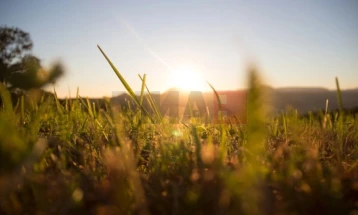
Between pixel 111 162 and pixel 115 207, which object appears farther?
pixel 111 162

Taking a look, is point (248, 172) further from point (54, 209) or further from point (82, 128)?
point (82, 128)

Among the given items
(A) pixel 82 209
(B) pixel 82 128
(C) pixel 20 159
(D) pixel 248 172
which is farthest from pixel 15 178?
(B) pixel 82 128

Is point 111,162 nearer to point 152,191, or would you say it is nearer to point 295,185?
point 152,191

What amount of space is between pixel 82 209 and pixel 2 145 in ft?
0.91

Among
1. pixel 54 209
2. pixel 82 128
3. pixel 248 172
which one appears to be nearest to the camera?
pixel 54 209

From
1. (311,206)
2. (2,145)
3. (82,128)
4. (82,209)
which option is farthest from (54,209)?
(82,128)

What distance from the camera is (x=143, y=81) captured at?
63.1 inches

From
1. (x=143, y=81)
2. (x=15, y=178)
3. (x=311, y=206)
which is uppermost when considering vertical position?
(x=143, y=81)

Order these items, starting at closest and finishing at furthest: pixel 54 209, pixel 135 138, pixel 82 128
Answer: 1. pixel 54 209
2. pixel 135 138
3. pixel 82 128

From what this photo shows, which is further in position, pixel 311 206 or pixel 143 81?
pixel 143 81

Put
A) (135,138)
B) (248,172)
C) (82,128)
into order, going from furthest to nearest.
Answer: (82,128) → (135,138) → (248,172)

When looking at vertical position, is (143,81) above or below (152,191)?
above

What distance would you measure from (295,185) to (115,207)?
22.1 inches

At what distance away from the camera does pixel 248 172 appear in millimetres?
892
